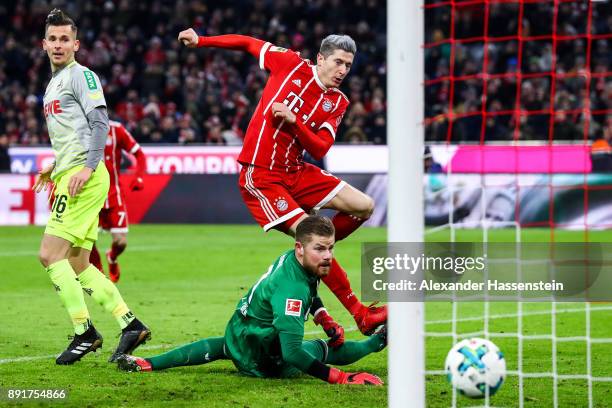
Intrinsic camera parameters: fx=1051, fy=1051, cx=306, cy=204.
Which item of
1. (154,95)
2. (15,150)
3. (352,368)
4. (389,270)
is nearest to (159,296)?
(352,368)

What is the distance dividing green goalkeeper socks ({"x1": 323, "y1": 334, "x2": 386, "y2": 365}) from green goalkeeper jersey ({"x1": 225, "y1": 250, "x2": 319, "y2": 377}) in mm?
337

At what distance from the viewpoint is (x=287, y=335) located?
5.46 meters

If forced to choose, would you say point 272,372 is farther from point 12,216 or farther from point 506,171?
point 12,216

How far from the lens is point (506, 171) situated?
16.4 m

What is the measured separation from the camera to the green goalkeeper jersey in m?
5.53

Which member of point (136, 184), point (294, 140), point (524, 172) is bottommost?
point (136, 184)

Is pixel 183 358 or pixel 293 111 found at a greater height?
pixel 293 111

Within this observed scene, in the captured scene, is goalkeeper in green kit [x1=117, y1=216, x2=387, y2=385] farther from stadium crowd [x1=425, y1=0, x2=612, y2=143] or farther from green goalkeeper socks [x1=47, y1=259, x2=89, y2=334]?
stadium crowd [x1=425, y1=0, x2=612, y2=143]

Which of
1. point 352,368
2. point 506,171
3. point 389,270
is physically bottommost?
point 352,368

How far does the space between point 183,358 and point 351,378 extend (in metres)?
1.02

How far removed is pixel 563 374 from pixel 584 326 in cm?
213

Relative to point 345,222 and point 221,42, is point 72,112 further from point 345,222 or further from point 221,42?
point 345,222

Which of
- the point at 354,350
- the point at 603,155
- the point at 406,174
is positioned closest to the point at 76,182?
the point at 354,350

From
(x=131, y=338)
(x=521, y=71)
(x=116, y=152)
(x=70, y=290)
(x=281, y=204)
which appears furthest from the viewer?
(x=521, y=71)
